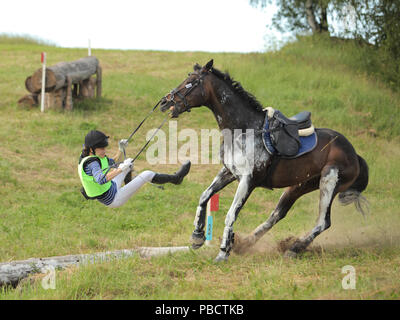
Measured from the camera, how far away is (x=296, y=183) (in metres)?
7.75

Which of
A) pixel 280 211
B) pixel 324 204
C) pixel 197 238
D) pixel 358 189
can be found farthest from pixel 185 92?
pixel 358 189

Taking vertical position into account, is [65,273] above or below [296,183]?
below

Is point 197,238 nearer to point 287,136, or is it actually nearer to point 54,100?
point 287,136

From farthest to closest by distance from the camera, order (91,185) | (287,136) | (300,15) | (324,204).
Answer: (300,15) → (324,204) → (287,136) → (91,185)

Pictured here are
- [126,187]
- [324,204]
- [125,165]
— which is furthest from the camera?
[324,204]

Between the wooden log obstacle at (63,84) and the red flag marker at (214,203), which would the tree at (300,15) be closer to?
the wooden log obstacle at (63,84)

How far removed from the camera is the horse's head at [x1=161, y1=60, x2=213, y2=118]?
717cm

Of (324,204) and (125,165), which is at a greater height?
(125,165)

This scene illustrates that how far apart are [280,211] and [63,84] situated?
10.5m

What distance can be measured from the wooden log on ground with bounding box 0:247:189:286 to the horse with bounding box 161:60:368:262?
28.2 inches

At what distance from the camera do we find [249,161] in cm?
731
